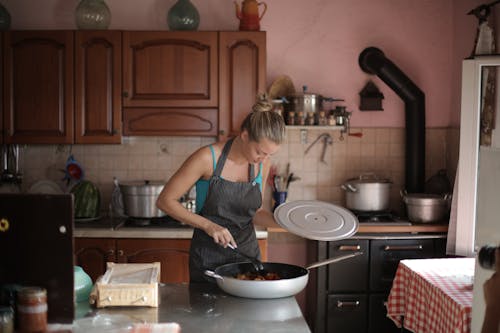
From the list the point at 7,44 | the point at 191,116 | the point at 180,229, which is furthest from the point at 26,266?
the point at 7,44

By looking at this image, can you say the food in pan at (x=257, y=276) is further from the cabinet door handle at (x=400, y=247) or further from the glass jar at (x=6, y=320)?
the cabinet door handle at (x=400, y=247)

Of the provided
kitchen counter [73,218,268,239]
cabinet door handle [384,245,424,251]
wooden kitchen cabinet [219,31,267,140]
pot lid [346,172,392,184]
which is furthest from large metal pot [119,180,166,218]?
cabinet door handle [384,245,424,251]

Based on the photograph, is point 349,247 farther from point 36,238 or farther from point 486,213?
point 36,238

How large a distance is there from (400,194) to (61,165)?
98.9 inches

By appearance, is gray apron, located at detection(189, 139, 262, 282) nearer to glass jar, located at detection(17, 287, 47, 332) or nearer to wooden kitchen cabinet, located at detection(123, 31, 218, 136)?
glass jar, located at detection(17, 287, 47, 332)

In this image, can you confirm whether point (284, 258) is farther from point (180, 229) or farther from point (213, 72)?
point (213, 72)

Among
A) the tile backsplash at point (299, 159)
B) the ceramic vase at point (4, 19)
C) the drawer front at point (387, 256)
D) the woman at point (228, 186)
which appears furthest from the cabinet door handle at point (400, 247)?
the ceramic vase at point (4, 19)

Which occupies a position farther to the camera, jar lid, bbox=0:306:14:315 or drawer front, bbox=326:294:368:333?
drawer front, bbox=326:294:368:333

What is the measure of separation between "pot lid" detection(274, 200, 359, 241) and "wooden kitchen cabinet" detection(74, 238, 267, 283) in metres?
1.44

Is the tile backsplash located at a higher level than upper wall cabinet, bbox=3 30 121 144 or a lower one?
lower

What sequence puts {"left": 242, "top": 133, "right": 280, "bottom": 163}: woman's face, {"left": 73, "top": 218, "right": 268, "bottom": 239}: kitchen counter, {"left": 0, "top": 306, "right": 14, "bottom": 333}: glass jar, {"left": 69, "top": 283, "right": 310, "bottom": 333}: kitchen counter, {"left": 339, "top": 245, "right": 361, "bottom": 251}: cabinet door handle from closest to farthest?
{"left": 0, "top": 306, "right": 14, "bottom": 333}: glass jar < {"left": 69, "top": 283, "right": 310, "bottom": 333}: kitchen counter < {"left": 242, "top": 133, "right": 280, "bottom": 163}: woman's face < {"left": 73, "top": 218, "right": 268, "bottom": 239}: kitchen counter < {"left": 339, "top": 245, "right": 361, "bottom": 251}: cabinet door handle

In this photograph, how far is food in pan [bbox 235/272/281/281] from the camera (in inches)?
96.5

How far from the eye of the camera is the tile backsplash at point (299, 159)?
476 centimetres

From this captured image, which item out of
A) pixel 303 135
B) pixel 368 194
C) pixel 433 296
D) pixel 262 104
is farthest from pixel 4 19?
pixel 433 296
